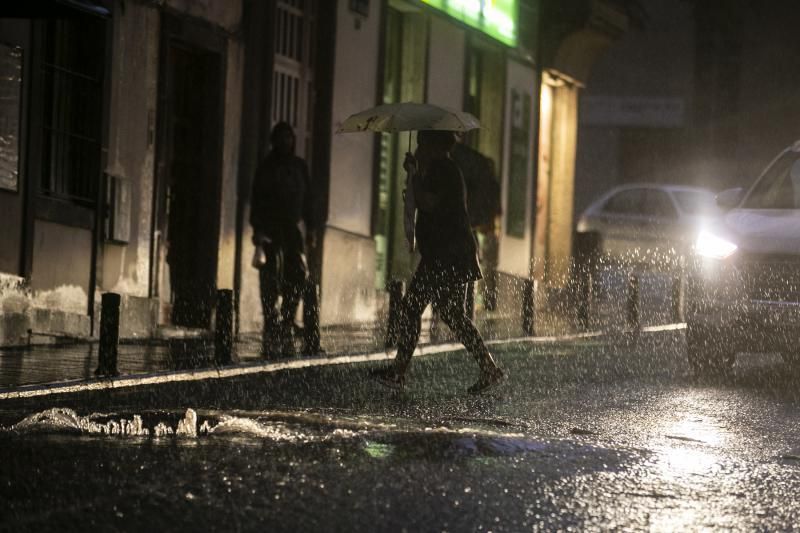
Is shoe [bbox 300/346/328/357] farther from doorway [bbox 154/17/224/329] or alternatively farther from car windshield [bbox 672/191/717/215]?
car windshield [bbox 672/191/717/215]

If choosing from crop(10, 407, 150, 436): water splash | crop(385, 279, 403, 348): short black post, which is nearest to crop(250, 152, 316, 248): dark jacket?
crop(385, 279, 403, 348): short black post

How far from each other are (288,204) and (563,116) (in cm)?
1473

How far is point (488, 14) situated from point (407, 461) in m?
17.9

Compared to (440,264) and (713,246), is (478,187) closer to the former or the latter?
(713,246)

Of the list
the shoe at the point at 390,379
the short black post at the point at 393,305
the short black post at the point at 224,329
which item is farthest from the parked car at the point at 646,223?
the shoe at the point at 390,379

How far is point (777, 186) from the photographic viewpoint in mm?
12969

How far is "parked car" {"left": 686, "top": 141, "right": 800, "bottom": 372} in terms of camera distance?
11672mm

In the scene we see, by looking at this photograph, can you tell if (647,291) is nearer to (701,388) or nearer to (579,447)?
(701,388)

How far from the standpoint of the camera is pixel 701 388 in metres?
11.8

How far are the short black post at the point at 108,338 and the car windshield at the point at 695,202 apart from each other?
16482 mm

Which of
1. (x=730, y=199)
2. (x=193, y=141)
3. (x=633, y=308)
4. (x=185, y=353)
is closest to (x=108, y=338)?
(x=185, y=353)

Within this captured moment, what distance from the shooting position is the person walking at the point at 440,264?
35.8 ft

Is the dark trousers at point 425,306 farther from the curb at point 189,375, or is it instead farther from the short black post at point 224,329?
the short black post at point 224,329

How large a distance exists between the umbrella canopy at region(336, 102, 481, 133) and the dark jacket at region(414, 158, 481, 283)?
70cm
